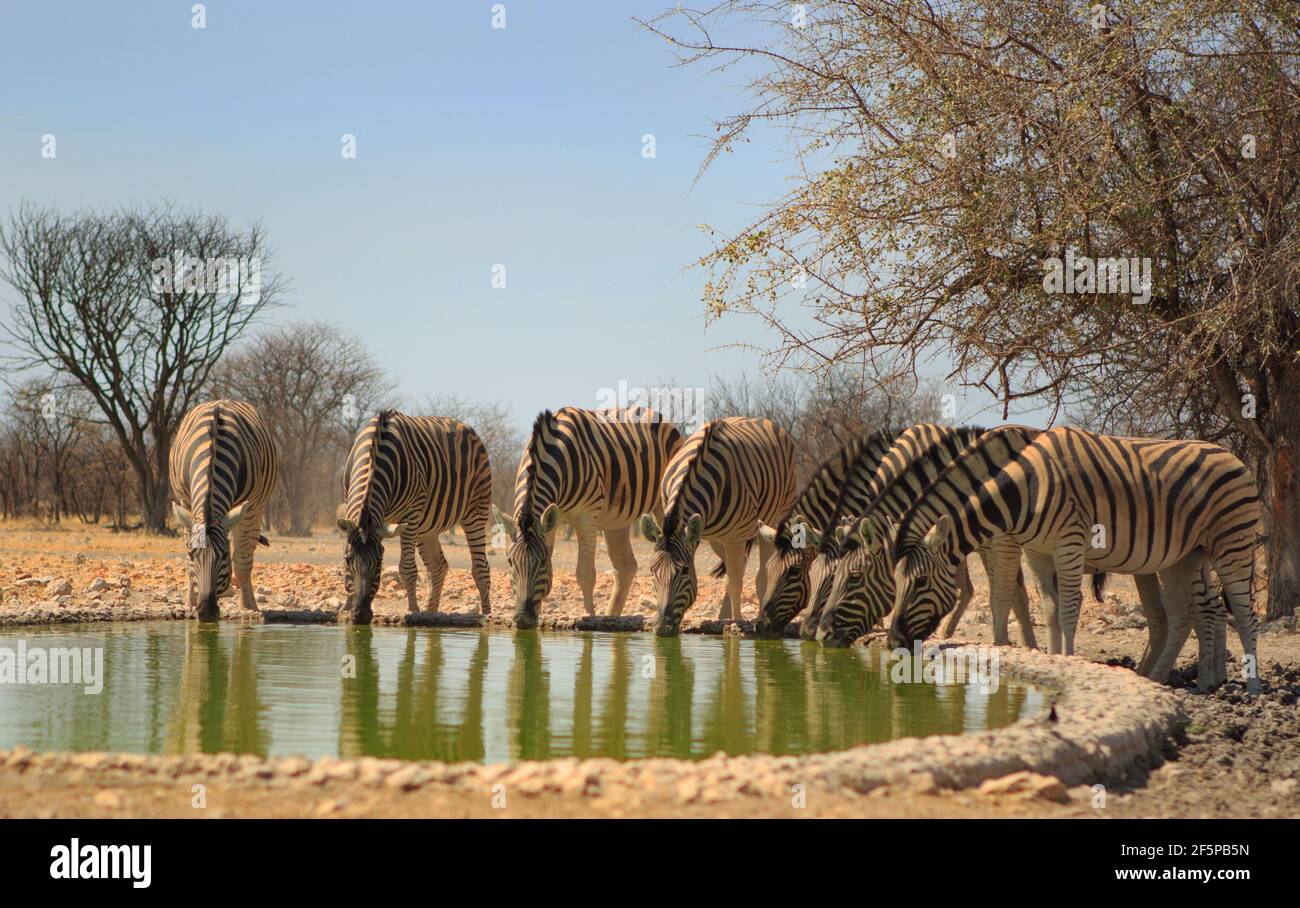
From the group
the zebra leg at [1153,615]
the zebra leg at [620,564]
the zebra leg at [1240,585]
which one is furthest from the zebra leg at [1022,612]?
the zebra leg at [620,564]

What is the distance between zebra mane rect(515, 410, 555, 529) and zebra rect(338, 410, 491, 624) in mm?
1462

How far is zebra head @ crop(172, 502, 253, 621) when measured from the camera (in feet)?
43.4

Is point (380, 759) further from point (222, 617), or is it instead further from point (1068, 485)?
point (222, 617)

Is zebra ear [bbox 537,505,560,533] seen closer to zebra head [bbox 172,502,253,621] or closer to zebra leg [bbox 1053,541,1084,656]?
zebra head [bbox 172,502,253,621]

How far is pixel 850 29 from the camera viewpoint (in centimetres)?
1459

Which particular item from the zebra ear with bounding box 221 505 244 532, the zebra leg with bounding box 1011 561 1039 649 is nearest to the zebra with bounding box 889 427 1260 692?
the zebra leg with bounding box 1011 561 1039 649

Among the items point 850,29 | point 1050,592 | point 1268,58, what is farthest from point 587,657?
point 1268,58

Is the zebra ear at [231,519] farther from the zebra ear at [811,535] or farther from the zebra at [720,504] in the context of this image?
the zebra ear at [811,535]

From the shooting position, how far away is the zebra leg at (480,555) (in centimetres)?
1552

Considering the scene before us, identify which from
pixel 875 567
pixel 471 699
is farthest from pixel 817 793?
pixel 875 567

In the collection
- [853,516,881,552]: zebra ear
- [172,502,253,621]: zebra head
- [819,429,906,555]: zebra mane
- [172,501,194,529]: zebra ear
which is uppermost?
[819,429,906,555]: zebra mane

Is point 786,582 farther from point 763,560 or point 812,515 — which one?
point 763,560
